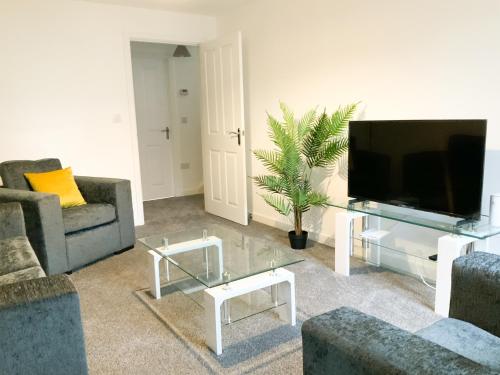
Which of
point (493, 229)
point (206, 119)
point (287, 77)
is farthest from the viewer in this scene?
point (206, 119)

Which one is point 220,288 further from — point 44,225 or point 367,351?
point 44,225

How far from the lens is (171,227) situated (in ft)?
14.6

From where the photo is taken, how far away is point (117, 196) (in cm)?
353

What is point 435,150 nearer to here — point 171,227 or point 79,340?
point 79,340

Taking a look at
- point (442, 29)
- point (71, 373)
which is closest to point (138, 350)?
point (71, 373)

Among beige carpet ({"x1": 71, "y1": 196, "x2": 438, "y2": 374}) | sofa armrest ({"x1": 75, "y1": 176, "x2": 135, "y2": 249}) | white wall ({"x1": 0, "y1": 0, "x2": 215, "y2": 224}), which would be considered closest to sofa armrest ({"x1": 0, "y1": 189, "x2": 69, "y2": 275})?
beige carpet ({"x1": 71, "y1": 196, "x2": 438, "y2": 374})

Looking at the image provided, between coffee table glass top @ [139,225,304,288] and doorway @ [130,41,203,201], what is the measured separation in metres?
3.32

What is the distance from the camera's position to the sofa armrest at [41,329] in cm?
132

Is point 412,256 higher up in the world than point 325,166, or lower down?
lower down

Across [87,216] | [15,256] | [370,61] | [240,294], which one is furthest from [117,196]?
[370,61]

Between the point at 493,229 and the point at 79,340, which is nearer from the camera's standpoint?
the point at 79,340

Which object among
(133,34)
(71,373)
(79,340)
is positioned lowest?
(71,373)

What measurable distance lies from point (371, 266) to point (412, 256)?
1.09ft

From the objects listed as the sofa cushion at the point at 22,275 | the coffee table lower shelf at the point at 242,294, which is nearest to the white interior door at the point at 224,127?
the coffee table lower shelf at the point at 242,294
